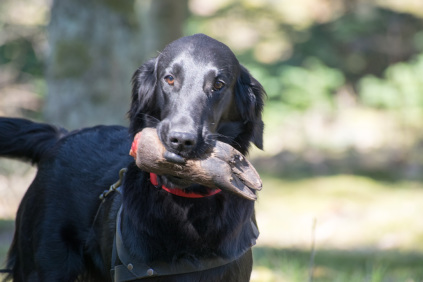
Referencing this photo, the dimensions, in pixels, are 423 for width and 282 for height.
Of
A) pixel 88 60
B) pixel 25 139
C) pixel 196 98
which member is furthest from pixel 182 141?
pixel 88 60

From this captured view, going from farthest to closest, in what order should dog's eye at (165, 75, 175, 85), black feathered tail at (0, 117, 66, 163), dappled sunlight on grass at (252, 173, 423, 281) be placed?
1. dappled sunlight on grass at (252, 173, 423, 281)
2. black feathered tail at (0, 117, 66, 163)
3. dog's eye at (165, 75, 175, 85)

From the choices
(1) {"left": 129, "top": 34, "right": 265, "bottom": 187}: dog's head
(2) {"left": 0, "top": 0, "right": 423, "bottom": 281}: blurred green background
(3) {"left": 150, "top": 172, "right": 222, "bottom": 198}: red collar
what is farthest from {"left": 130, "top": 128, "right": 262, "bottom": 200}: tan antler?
(2) {"left": 0, "top": 0, "right": 423, "bottom": 281}: blurred green background

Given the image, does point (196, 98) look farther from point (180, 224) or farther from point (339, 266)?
point (339, 266)

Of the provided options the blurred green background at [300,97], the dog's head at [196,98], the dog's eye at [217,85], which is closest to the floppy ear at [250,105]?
the dog's head at [196,98]

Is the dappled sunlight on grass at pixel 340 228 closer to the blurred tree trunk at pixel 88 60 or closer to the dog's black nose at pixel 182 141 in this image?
the dog's black nose at pixel 182 141

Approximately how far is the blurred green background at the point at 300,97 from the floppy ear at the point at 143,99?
161cm

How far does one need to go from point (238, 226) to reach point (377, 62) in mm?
12595

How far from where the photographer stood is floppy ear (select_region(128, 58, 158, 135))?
127 inches

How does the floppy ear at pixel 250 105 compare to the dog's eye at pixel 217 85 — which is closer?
the dog's eye at pixel 217 85

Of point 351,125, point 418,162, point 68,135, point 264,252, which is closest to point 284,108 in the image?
point 351,125

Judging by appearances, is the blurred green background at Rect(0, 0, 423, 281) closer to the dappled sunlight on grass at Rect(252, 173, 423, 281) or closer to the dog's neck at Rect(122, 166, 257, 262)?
the dappled sunlight on grass at Rect(252, 173, 423, 281)

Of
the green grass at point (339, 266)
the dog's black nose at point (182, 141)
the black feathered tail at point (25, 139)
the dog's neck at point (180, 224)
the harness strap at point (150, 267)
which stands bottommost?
the green grass at point (339, 266)

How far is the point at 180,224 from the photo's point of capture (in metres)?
2.98

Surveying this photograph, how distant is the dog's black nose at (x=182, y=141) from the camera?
263cm
